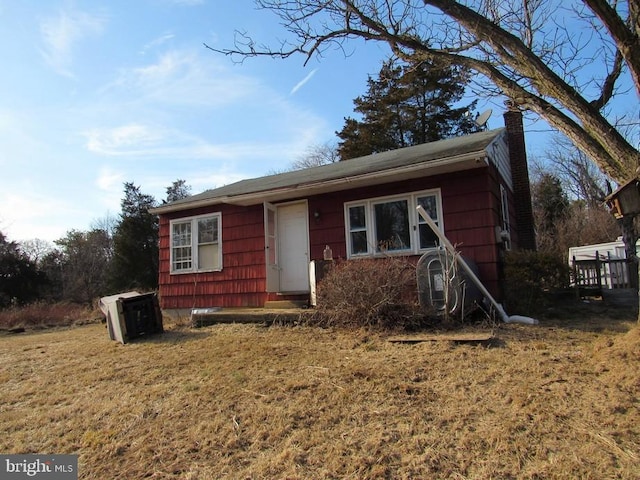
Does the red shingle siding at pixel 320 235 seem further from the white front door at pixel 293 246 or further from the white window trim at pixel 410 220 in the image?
the white front door at pixel 293 246

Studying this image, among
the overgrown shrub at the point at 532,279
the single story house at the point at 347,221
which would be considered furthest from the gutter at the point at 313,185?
the overgrown shrub at the point at 532,279

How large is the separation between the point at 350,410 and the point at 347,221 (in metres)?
5.83

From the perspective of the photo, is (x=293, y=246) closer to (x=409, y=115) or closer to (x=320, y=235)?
(x=320, y=235)

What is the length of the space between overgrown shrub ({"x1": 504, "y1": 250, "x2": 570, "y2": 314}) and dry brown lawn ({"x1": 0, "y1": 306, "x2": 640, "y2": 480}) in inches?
55.1

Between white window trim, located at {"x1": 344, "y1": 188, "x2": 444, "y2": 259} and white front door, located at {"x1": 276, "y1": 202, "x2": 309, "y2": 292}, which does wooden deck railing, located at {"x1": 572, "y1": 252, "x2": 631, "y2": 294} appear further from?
white front door, located at {"x1": 276, "y1": 202, "x2": 309, "y2": 292}

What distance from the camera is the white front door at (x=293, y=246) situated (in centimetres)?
962

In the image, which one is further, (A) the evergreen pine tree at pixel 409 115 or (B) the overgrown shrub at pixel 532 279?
(A) the evergreen pine tree at pixel 409 115

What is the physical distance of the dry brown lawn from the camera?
2.70 metres

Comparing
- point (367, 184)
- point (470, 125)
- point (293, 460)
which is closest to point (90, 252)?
point (470, 125)

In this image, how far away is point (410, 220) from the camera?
8.29 metres

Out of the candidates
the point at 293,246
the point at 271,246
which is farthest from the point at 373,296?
the point at 271,246

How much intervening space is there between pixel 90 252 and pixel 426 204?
3268cm

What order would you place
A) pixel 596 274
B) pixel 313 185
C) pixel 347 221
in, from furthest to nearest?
pixel 596 274, pixel 347 221, pixel 313 185

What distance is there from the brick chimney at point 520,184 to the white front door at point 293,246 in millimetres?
5665
